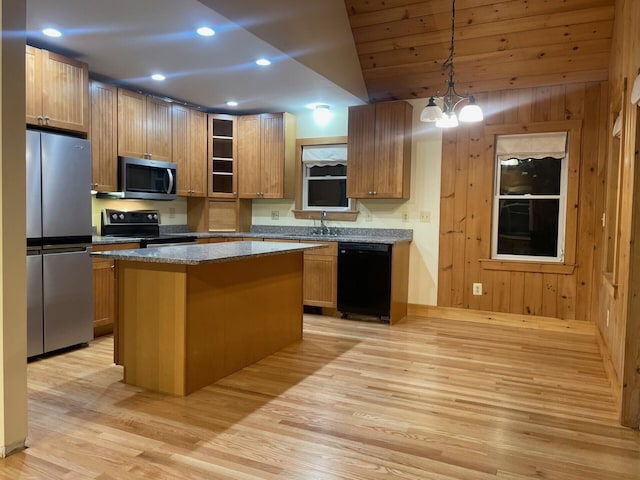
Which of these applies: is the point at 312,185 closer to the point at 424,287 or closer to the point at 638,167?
the point at 424,287

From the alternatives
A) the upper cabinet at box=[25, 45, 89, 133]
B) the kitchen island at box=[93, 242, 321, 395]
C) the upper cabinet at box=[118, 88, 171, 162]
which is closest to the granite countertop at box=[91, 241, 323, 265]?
the kitchen island at box=[93, 242, 321, 395]

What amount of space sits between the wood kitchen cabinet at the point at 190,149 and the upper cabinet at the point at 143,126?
0.13 m

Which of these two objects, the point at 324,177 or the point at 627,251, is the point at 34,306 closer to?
the point at 324,177

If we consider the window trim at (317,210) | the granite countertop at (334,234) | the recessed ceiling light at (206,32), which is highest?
the recessed ceiling light at (206,32)

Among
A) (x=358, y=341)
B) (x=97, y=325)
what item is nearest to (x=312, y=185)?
(x=358, y=341)

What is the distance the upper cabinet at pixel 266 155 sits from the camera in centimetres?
563

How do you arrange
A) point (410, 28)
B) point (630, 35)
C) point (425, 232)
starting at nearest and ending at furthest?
point (630, 35)
point (410, 28)
point (425, 232)

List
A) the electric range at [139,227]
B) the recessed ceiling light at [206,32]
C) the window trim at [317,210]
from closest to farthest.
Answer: the recessed ceiling light at [206,32] < the electric range at [139,227] < the window trim at [317,210]

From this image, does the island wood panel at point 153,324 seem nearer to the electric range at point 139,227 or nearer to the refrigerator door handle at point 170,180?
the electric range at point 139,227

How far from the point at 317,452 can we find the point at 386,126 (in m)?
3.75

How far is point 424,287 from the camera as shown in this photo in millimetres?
5250

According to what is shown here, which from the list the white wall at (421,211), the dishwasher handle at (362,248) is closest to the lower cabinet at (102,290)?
the dishwasher handle at (362,248)

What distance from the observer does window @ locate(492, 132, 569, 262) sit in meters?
4.69

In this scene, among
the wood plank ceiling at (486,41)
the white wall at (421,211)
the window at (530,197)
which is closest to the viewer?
the wood plank ceiling at (486,41)
